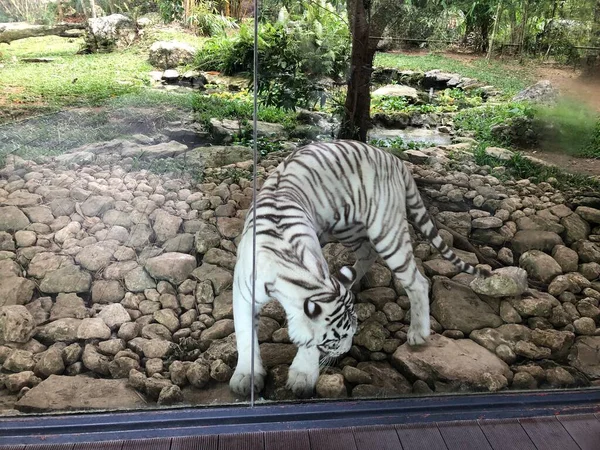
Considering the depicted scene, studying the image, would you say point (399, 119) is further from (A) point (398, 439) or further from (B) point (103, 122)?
(A) point (398, 439)

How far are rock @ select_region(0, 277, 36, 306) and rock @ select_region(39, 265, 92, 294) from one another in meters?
0.05

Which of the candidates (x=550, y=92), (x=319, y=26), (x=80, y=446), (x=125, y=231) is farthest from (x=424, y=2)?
(x=80, y=446)

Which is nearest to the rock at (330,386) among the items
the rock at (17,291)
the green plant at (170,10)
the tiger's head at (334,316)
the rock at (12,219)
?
the tiger's head at (334,316)

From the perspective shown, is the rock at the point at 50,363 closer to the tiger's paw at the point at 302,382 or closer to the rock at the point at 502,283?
the tiger's paw at the point at 302,382

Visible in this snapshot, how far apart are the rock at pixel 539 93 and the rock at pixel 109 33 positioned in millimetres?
1526

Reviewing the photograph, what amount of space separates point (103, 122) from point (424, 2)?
1.29 meters

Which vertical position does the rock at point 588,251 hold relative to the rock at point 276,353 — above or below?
above

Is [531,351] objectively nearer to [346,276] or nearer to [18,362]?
[346,276]

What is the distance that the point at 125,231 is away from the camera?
202cm

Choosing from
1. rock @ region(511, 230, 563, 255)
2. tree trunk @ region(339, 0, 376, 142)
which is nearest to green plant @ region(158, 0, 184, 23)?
tree trunk @ region(339, 0, 376, 142)

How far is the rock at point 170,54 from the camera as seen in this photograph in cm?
187

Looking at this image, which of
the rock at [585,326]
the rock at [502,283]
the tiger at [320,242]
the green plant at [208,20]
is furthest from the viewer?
the rock at [585,326]

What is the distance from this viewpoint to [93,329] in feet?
6.58

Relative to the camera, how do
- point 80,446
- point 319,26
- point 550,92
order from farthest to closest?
point 550,92
point 80,446
point 319,26
